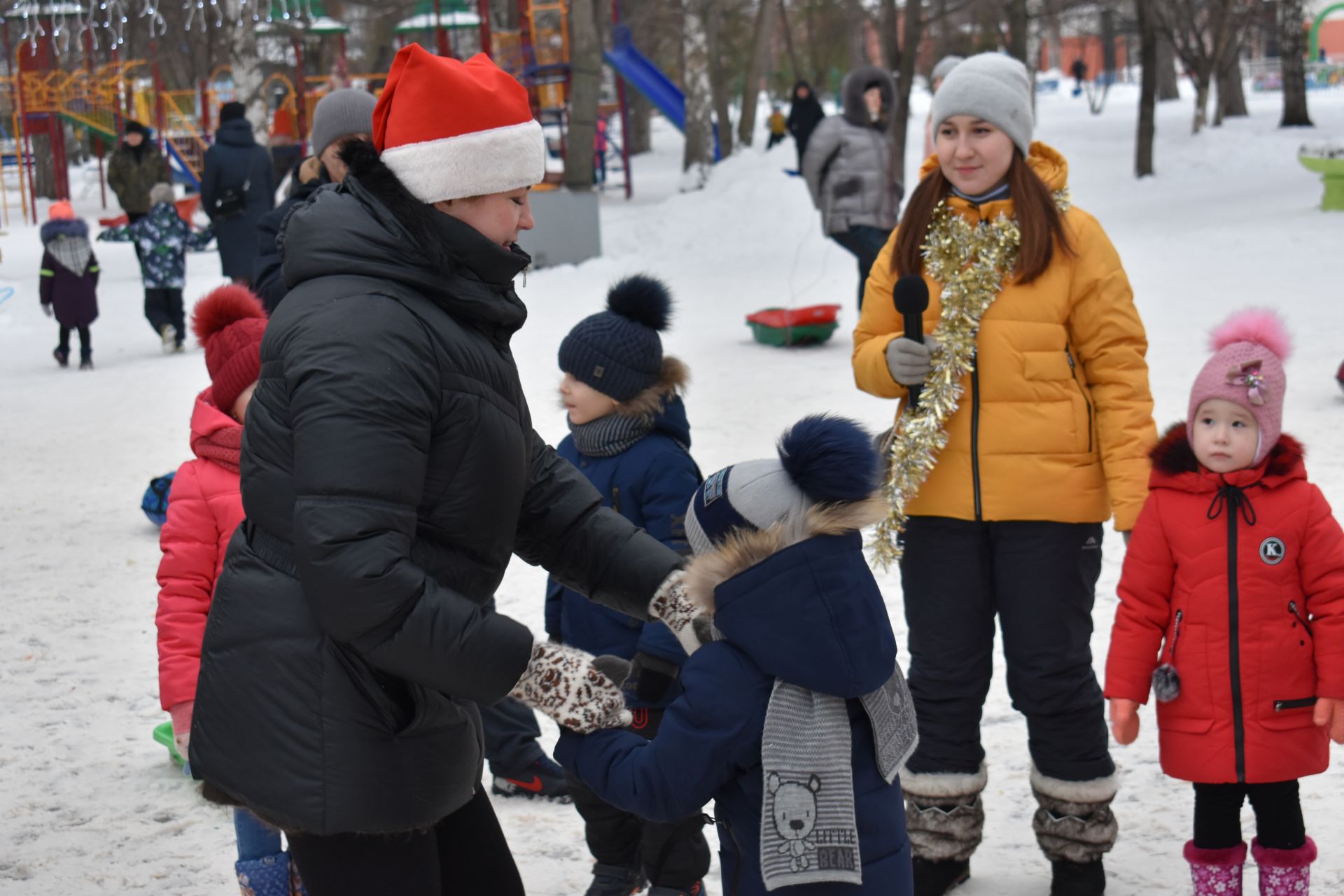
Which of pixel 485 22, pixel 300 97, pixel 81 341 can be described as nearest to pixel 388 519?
pixel 81 341

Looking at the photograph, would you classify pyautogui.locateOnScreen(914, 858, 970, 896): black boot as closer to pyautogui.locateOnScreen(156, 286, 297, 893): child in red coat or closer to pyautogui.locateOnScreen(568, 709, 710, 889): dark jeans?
pyautogui.locateOnScreen(568, 709, 710, 889): dark jeans

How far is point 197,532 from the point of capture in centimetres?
337

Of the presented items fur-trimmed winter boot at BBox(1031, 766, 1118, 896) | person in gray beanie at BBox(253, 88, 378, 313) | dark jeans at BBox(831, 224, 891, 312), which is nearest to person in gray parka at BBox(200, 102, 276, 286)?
dark jeans at BBox(831, 224, 891, 312)

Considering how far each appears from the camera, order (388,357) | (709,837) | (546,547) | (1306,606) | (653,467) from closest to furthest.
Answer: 1. (388,357)
2. (546,547)
3. (1306,606)
4. (653,467)
5. (709,837)

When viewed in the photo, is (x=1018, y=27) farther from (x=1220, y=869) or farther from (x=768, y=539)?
(x=768, y=539)

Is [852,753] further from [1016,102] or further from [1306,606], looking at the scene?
[1016,102]

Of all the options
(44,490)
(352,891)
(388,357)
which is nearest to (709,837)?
(352,891)

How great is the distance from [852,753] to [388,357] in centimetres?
103

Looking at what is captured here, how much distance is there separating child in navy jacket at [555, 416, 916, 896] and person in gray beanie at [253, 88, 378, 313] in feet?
6.89

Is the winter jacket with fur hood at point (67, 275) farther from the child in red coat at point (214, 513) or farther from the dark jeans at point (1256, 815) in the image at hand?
the dark jeans at point (1256, 815)

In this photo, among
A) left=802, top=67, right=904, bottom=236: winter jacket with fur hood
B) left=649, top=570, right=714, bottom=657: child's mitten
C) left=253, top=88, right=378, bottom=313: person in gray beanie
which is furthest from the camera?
left=802, top=67, right=904, bottom=236: winter jacket with fur hood

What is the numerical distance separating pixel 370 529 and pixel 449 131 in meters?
0.68

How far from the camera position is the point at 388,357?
202 centimetres

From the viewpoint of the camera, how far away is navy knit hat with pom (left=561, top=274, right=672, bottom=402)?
12.2ft
